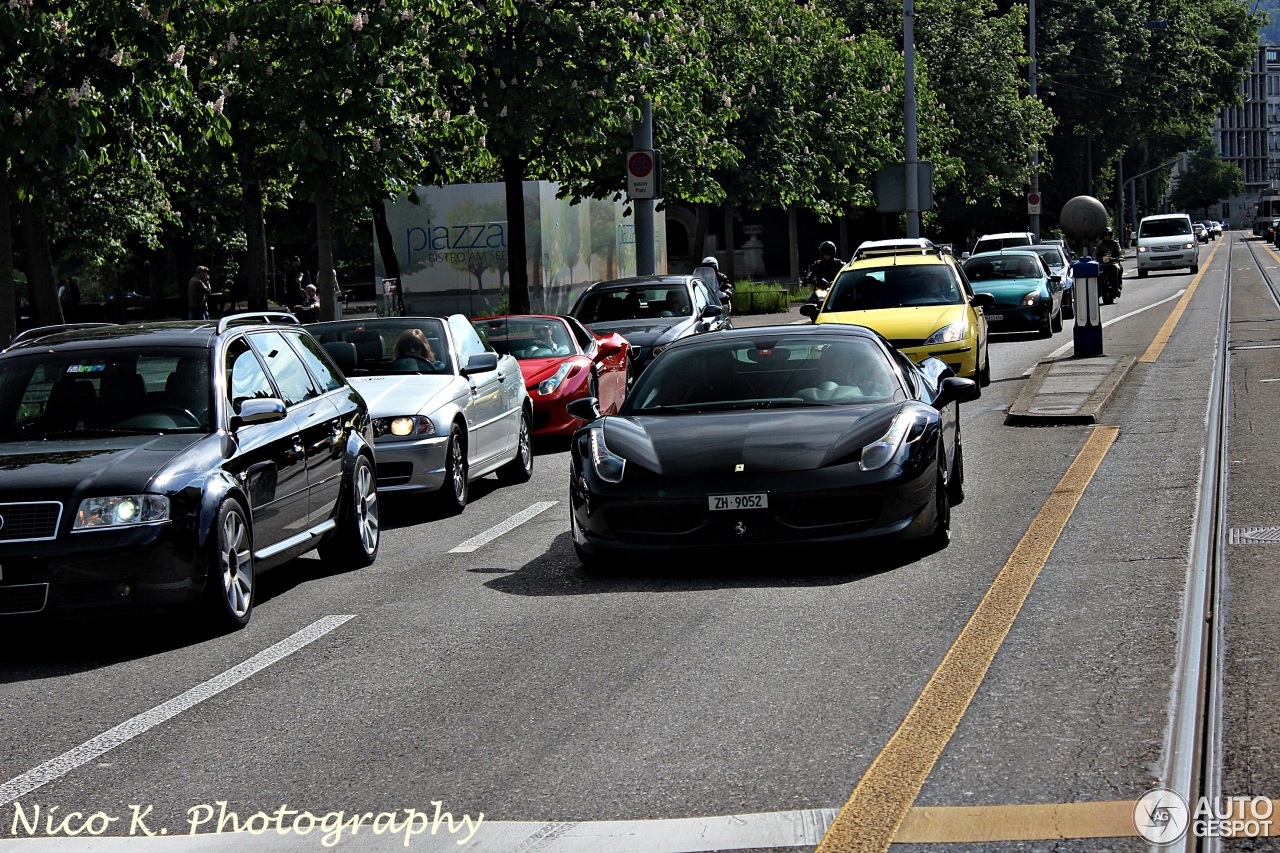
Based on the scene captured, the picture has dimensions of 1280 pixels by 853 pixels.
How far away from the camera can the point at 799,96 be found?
4234 cm

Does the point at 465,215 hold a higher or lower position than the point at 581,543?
higher

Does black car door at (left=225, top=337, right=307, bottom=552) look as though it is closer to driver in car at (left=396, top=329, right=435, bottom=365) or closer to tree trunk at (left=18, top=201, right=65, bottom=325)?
driver in car at (left=396, top=329, right=435, bottom=365)

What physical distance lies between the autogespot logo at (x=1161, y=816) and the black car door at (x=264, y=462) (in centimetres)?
487

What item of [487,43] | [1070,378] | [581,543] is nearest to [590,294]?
[487,43]

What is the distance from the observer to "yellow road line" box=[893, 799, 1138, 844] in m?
4.49

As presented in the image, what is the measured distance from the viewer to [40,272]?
3259cm

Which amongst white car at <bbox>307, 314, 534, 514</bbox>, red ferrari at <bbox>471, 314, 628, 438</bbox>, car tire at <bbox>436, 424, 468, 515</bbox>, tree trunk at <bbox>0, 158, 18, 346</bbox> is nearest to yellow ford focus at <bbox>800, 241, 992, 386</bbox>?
red ferrari at <bbox>471, 314, 628, 438</bbox>

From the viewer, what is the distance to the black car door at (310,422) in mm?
9461

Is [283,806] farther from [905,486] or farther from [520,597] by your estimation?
[905,486]

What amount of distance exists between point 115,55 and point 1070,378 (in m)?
10.2

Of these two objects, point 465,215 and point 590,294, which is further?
point 465,215

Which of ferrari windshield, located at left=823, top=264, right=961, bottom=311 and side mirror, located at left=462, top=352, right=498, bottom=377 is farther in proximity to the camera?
ferrari windshield, located at left=823, top=264, right=961, bottom=311

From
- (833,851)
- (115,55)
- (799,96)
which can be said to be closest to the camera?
(833,851)

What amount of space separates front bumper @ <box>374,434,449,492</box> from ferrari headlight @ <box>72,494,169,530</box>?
14.5 ft
